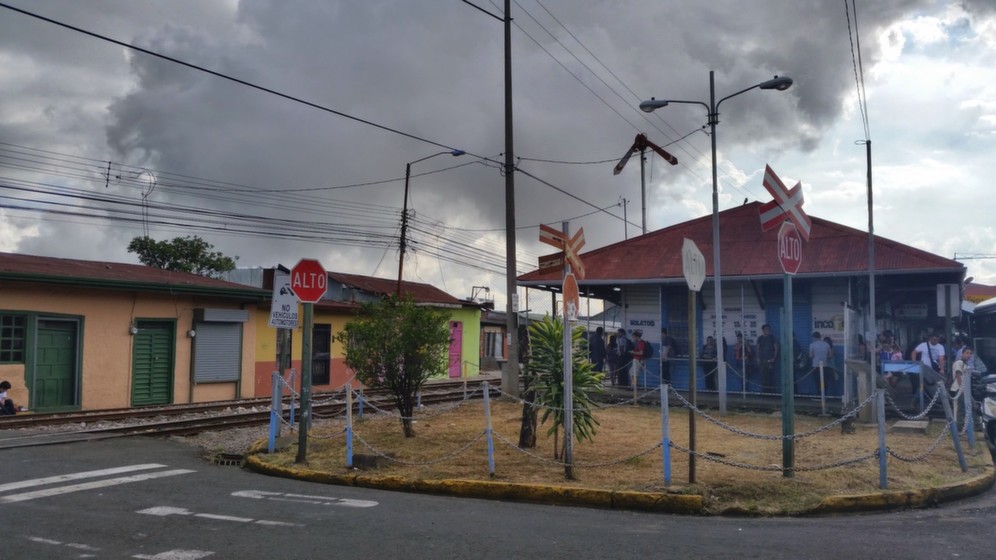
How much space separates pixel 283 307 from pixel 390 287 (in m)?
26.4

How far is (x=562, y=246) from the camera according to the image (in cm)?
895

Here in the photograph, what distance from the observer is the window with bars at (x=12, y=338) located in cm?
1709

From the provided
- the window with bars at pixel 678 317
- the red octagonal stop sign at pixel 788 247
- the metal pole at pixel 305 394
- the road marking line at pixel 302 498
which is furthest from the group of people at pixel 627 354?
the road marking line at pixel 302 498

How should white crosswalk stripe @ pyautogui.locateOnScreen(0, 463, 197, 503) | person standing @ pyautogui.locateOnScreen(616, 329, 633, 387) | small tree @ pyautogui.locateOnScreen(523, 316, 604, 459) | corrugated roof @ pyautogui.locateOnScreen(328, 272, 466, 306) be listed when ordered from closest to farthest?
white crosswalk stripe @ pyautogui.locateOnScreen(0, 463, 197, 503), small tree @ pyautogui.locateOnScreen(523, 316, 604, 459), person standing @ pyautogui.locateOnScreen(616, 329, 633, 387), corrugated roof @ pyautogui.locateOnScreen(328, 272, 466, 306)

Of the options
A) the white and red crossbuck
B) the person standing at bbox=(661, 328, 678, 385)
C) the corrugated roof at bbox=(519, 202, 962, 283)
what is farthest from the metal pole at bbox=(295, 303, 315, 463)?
the person standing at bbox=(661, 328, 678, 385)

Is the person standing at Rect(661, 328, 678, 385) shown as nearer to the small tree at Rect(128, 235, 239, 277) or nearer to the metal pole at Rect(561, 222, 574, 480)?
the metal pole at Rect(561, 222, 574, 480)

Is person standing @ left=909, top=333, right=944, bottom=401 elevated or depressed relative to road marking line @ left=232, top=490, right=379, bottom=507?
elevated

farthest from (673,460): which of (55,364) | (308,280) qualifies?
(55,364)

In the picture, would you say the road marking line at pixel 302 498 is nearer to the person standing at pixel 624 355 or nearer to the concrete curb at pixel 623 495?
the concrete curb at pixel 623 495

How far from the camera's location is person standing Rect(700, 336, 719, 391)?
64.7 ft

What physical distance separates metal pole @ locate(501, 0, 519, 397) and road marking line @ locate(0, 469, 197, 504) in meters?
10.0

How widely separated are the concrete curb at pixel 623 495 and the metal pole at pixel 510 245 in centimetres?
948

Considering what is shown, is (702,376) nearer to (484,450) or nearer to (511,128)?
(511,128)

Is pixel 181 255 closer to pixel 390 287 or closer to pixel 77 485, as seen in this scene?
pixel 390 287
